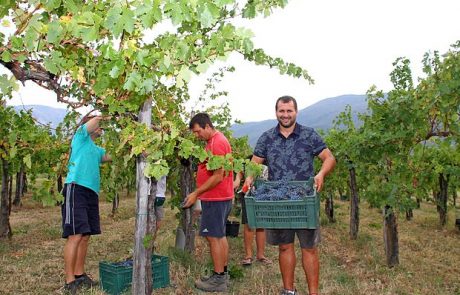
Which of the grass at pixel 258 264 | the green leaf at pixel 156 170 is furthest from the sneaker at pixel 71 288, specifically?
the green leaf at pixel 156 170

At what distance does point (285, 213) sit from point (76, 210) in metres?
2.33

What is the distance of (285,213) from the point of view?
3922mm

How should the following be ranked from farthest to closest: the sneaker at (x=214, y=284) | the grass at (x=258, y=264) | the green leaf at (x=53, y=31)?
the grass at (x=258, y=264) → the sneaker at (x=214, y=284) → the green leaf at (x=53, y=31)

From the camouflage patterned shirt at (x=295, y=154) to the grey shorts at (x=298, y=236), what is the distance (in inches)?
21.0

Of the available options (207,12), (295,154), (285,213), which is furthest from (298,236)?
Result: (207,12)

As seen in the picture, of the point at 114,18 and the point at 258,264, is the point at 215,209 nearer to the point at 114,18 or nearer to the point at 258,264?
the point at 258,264

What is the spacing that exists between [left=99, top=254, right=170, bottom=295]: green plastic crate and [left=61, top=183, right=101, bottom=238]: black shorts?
477mm

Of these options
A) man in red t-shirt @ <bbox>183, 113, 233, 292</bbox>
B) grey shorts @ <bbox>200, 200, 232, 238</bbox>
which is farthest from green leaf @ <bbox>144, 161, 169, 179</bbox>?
grey shorts @ <bbox>200, 200, 232, 238</bbox>

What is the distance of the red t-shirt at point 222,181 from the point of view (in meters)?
5.08

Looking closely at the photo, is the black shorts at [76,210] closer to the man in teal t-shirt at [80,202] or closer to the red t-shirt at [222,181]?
the man in teal t-shirt at [80,202]

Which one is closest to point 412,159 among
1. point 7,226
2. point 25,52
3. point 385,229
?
point 385,229

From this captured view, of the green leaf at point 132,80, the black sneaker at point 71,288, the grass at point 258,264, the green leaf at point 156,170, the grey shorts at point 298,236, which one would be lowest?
the grass at point 258,264

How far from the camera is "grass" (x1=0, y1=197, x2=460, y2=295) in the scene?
17.6ft

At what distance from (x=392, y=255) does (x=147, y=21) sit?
20.9 feet
